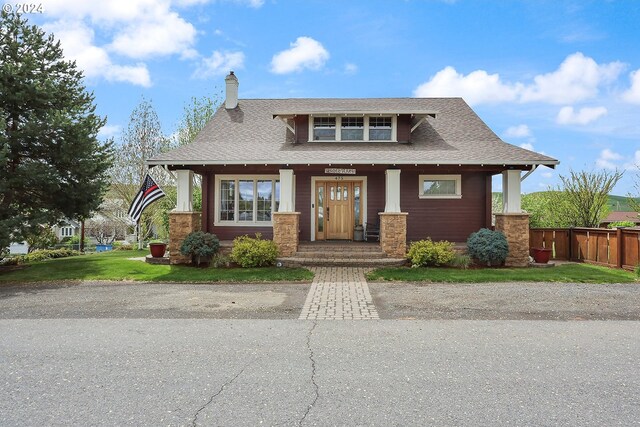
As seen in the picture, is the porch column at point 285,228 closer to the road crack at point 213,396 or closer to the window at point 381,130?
the window at point 381,130

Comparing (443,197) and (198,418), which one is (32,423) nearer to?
(198,418)

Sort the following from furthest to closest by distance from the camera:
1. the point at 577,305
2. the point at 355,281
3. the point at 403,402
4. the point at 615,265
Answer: the point at 615,265 < the point at 355,281 < the point at 577,305 < the point at 403,402

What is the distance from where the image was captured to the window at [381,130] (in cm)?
1627

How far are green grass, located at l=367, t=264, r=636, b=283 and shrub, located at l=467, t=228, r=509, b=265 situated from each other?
0.50 metres

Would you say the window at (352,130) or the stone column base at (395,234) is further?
the window at (352,130)

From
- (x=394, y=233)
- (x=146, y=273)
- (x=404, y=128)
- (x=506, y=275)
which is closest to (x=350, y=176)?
(x=404, y=128)

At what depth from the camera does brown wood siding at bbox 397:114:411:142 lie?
52.8 feet

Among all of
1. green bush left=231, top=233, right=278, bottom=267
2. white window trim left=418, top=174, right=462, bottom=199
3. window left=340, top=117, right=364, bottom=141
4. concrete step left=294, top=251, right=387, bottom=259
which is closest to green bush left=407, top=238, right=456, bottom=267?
concrete step left=294, top=251, right=387, bottom=259

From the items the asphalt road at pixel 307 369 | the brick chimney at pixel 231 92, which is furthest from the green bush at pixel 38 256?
the asphalt road at pixel 307 369

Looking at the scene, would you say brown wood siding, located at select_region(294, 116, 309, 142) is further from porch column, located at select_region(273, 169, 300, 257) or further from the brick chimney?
the brick chimney

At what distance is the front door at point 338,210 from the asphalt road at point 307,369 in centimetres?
815

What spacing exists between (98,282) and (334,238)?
26.8 feet

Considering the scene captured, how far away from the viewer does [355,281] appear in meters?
10.7

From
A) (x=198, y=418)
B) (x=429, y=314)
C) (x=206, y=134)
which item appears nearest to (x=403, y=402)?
(x=198, y=418)
